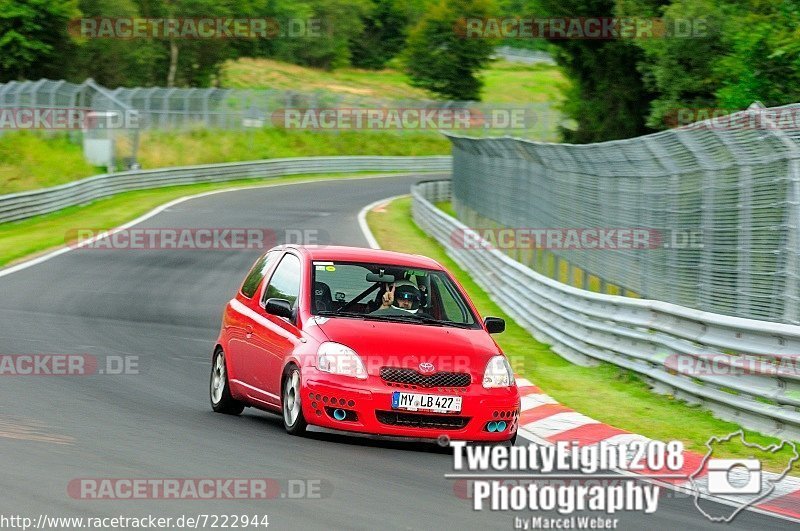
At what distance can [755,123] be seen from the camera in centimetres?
1173

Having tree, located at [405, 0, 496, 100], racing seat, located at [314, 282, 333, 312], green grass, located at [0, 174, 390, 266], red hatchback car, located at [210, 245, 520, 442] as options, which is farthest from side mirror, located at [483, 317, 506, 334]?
tree, located at [405, 0, 496, 100]

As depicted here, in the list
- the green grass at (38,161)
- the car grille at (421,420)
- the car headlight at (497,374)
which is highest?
the car headlight at (497,374)

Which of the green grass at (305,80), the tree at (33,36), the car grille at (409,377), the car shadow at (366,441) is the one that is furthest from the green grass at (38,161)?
the green grass at (305,80)

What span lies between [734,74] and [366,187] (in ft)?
90.3

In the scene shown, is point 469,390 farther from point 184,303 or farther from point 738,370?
point 184,303

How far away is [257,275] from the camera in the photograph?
12.0 metres

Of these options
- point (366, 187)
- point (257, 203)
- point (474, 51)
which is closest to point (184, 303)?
point (257, 203)

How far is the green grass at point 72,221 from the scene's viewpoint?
29125 mm

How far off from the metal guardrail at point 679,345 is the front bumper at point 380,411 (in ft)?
8.62

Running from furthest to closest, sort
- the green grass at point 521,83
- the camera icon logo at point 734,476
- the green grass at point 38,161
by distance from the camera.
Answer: the green grass at point 521,83 → the green grass at point 38,161 → the camera icon logo at point 734,476

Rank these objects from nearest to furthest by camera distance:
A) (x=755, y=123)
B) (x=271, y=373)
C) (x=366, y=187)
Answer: (x=271, y=373) → (x=755, y=123) → (x=366, y=187)

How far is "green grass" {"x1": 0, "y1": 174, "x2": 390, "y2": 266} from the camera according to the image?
29.1 metres

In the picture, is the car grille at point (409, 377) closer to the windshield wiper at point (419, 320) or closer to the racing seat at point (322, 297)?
the windshield wiper at point (419, 320)

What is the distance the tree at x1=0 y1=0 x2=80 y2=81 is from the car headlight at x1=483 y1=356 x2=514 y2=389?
205 ft
